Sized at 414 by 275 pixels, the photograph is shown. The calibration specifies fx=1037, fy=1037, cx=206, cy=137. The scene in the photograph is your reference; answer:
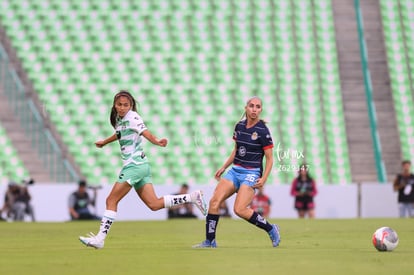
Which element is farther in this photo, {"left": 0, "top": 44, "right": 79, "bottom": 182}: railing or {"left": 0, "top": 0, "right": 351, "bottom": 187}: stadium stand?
{"left": 0, "top": 0, "right": 351, "bottom": 187}: stadium stand

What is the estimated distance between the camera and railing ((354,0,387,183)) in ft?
95.1

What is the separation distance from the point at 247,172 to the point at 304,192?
44.8 feet

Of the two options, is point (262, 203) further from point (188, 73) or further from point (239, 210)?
point (239, 210)

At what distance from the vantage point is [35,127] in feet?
92.0

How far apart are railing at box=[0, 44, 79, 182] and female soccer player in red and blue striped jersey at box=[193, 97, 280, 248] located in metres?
15.7

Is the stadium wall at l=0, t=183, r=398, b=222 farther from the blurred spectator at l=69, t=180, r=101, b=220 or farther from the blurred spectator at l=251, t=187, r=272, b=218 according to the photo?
the blurred spectator at l=69, t=180, r=101, b=220

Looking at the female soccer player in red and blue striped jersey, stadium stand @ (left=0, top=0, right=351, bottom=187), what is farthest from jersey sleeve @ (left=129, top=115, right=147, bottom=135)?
stadium stand @ (left=0, top=0, right=351, bottom=187)

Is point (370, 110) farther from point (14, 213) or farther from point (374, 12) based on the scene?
point (14, 213)

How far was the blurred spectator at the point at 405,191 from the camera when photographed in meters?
25.3

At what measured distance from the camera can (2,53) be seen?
29906 mm

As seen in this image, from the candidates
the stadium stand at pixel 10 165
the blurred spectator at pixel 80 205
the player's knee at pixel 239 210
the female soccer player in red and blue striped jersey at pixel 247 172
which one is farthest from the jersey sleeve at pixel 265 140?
the stadium stand at pixel 10 165

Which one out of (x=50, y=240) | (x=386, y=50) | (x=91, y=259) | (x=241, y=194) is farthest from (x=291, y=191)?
(x=91, y=259)

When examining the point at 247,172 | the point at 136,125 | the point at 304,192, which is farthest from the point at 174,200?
the point at 304,192

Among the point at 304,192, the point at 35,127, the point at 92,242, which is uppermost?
the point at 35,127
